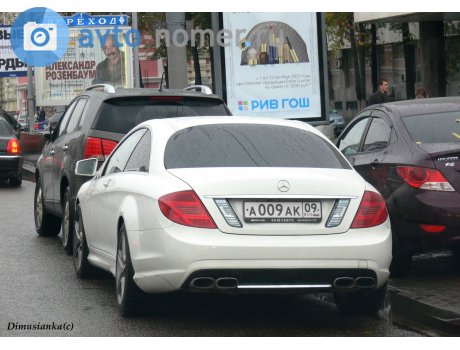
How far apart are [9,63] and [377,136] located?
3944 centimetres

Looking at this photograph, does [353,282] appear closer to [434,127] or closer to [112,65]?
[434,127]

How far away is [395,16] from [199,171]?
66.8 feet

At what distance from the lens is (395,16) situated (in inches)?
1083

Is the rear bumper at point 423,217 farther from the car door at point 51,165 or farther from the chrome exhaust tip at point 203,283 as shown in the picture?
the car door at point 51,165

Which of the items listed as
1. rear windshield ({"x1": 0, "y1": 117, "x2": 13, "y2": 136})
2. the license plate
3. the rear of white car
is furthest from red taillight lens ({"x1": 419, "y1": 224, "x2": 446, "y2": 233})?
rear windshield ({"x1": 0, "y1": 117, "x2": 13, "y2": 136})

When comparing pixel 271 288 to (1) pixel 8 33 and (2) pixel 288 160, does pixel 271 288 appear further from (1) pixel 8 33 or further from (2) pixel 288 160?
(1) pixel 8 33

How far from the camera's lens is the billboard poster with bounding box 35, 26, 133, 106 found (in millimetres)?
39094

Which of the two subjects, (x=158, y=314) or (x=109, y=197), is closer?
(x=158, y=314)

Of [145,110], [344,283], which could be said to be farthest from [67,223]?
[344,283]

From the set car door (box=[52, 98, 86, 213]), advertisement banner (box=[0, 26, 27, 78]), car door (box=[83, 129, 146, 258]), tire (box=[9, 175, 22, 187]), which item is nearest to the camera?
car door (box=[83, 129, 146, 258])

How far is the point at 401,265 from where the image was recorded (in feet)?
34.1

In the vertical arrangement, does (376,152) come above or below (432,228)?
above

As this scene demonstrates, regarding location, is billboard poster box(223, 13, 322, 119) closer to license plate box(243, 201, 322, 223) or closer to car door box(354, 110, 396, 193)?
car door box(354, 110, 396, 193)

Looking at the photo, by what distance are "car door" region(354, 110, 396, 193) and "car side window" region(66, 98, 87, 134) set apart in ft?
10.3
